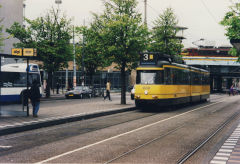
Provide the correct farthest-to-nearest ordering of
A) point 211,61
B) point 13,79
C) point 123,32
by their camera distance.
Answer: point 211,61 → point 13,79 → point 123,32

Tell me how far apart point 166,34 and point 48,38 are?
11.7 m

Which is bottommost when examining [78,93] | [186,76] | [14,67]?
[78,93]

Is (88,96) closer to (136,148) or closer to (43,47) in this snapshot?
(43,47)

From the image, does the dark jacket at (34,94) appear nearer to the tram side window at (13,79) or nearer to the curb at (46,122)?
the curb at (46,122)

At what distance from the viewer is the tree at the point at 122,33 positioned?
22.8 meters

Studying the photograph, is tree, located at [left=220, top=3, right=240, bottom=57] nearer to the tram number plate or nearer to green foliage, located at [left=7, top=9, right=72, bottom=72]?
the tram number plate

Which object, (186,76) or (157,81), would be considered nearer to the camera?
(157,81)

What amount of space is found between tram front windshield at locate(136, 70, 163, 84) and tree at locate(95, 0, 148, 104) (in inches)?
125

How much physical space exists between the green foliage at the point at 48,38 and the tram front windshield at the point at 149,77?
14710mm

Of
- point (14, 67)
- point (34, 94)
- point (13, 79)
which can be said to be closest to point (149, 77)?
point (34, 94)

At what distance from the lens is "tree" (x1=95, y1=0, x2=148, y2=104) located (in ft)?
74.6

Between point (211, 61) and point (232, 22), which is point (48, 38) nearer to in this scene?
point (232, 22)

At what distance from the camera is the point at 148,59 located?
2044 cm

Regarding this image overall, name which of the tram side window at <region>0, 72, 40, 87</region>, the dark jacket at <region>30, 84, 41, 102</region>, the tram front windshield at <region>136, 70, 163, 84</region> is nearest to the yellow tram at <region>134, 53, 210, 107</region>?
A: the tram front windshield at <region>136, 70, 163, 84</region>
